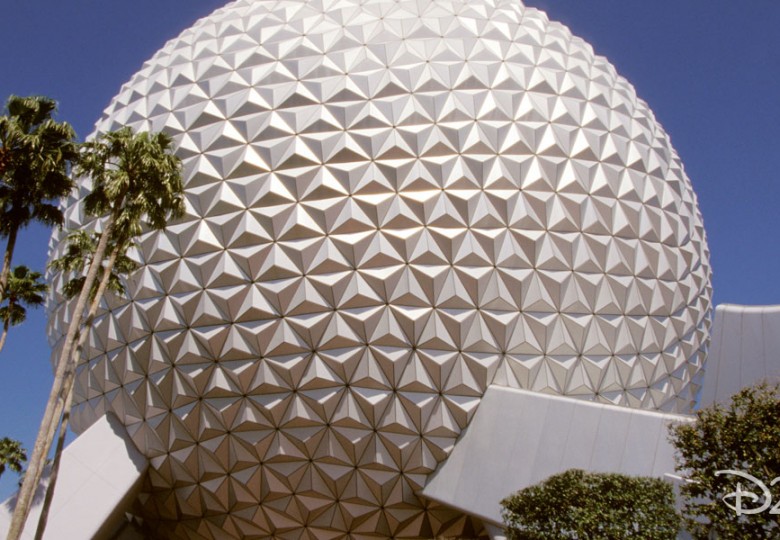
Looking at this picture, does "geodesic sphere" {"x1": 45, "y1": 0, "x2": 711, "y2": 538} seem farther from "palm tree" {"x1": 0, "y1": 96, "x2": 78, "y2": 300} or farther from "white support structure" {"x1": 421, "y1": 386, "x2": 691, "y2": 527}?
"palm tree" {"x1": 0, "y1": 96, "x2": 78, "y2": 300}

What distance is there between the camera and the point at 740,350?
38.1 ft

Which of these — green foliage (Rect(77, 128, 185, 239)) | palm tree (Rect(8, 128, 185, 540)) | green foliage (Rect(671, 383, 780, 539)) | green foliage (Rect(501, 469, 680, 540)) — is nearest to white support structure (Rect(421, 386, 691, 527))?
green foliage (Rect(501, 469, 680, 540))

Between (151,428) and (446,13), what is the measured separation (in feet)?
47.4

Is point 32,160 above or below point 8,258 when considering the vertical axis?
above

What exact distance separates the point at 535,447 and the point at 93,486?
10503 millimetres

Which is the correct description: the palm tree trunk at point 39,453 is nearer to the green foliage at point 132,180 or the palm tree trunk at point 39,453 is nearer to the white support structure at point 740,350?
the green foliage at point 132,180

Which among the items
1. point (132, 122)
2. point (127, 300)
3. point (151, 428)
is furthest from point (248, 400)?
point (132, 122)

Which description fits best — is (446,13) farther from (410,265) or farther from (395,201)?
(410,265)

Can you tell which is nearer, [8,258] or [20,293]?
[8,258]

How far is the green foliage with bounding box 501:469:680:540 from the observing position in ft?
33.5

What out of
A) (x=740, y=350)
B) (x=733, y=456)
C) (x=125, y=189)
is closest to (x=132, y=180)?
(x=125, y=189)

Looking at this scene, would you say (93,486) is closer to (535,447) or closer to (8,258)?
(8,258)

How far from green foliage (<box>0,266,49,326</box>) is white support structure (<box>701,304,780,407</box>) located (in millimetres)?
17691

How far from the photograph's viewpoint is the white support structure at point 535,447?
1314cm
